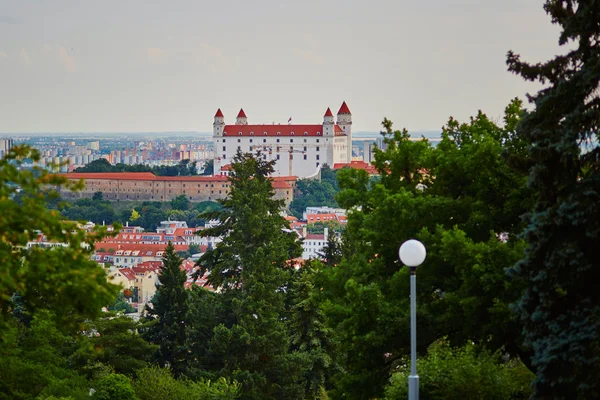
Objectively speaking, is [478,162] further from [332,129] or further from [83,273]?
[332,129]

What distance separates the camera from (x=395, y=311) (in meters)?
10.9

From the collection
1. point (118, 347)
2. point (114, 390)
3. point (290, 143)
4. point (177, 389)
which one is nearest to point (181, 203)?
point (290, 143)

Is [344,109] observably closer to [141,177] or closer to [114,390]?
[141,177]

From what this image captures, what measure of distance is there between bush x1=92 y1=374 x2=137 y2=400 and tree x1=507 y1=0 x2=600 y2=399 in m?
10.0

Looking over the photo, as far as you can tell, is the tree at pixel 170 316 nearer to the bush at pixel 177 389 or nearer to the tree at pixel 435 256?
the bush at pixel 177 389

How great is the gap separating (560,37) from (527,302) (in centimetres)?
187

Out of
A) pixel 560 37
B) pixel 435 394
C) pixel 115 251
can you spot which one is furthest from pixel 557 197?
pixel 115 251

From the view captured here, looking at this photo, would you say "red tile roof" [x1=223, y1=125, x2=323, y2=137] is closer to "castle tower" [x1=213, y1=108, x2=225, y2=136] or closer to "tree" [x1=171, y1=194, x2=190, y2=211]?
"castle tower" [x1=213, y1=108, x2=225, y2=136]

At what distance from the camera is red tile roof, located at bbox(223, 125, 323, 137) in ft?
417

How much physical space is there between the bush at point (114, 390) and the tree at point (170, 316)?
7051 millimetres

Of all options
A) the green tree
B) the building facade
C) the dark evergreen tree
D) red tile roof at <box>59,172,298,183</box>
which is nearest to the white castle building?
red tile roof at <box>59,172,298,183</box>

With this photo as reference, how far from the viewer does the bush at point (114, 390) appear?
1675 centimetres

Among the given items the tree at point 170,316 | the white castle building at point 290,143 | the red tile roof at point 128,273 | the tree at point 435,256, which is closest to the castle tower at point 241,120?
the white castle building at point 290,143

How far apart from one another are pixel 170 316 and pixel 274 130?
10260cm
